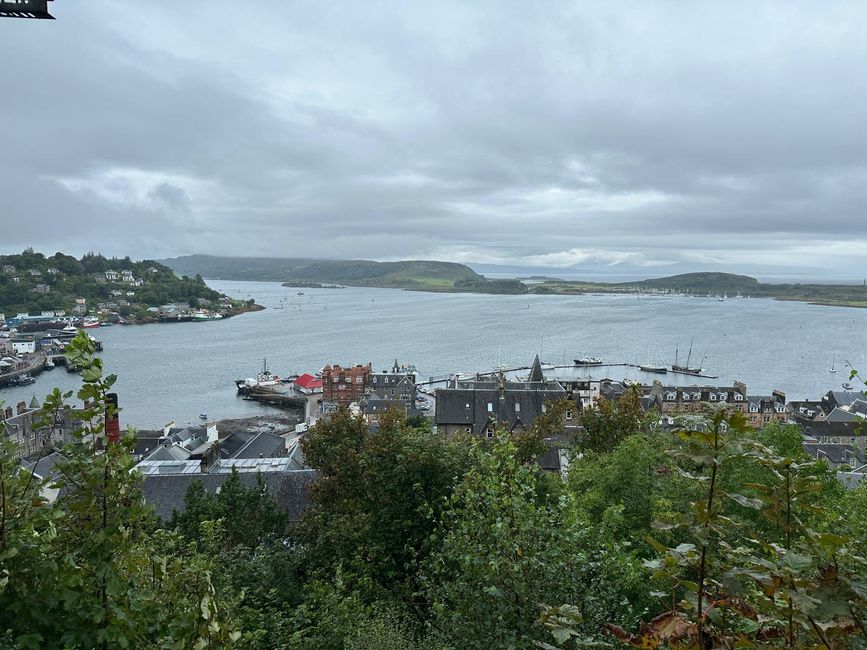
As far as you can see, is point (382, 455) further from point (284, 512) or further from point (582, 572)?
point (582, 572)

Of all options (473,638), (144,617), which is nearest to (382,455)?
(473,638)

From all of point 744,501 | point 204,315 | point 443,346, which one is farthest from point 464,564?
point 204,315

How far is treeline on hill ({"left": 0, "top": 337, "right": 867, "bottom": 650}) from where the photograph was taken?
1.89m

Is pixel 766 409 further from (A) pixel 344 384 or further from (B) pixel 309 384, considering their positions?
(B) pixel 309 384

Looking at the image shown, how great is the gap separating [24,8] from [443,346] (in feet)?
220

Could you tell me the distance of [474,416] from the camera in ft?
89.8

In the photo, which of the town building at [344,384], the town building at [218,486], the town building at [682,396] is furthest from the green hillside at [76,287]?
the town building at [218,486]

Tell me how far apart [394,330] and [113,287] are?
79.7 meters

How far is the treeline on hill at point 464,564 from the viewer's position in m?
1.89

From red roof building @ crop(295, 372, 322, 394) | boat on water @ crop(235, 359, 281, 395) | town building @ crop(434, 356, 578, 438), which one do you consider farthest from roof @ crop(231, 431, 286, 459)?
boat on water @ crop(235, 359, 281, 395)

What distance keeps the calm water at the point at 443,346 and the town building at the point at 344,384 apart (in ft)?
18.9

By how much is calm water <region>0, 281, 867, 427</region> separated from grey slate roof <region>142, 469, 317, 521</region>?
25.4 m

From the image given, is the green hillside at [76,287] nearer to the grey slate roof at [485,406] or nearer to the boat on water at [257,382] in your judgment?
the boat on water at [257,382]

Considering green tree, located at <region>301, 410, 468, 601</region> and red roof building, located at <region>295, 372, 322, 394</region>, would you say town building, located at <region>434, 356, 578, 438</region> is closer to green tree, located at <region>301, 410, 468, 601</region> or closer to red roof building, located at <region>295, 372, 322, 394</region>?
green tree, located at <region>301, 410, 468, 601</region>
